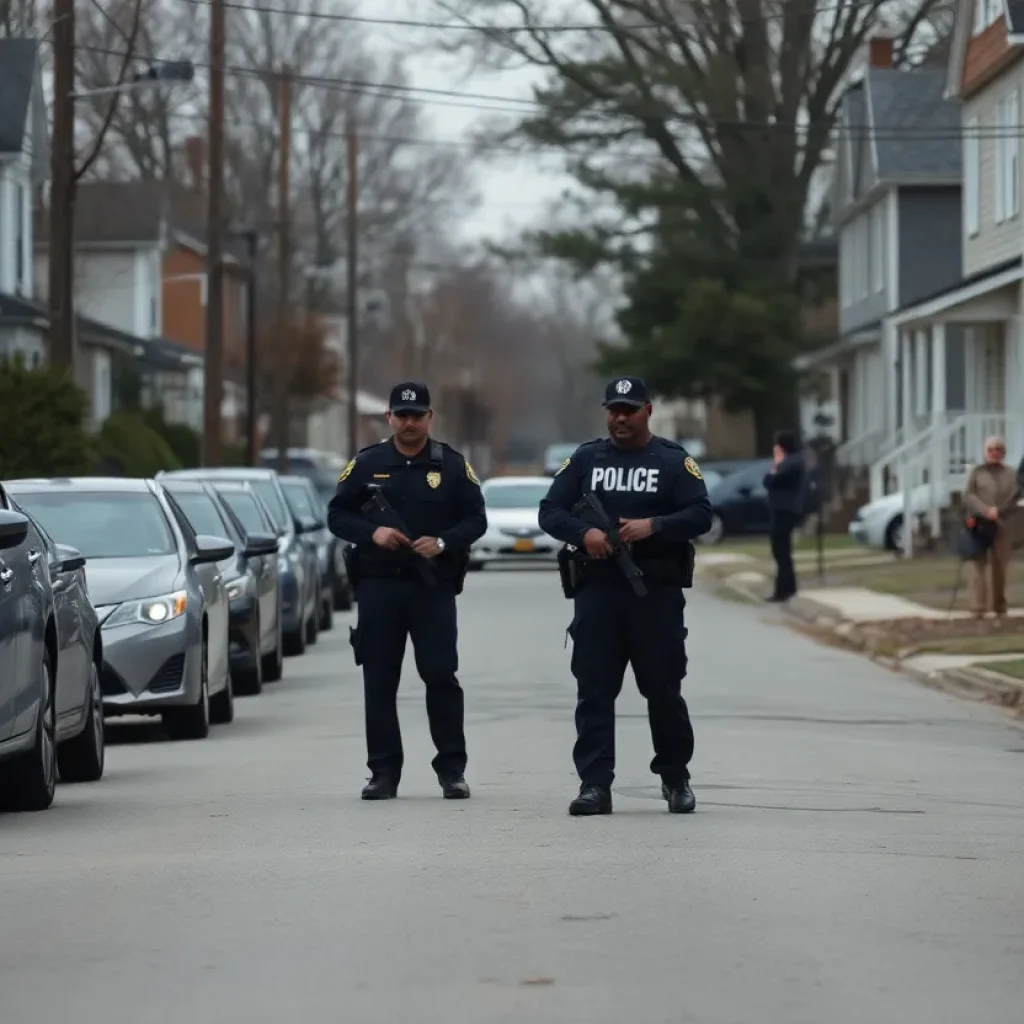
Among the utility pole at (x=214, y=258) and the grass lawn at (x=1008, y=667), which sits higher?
the utility pole at (x=214, y=258)

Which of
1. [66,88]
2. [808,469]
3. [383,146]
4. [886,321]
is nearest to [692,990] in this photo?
[66,88]

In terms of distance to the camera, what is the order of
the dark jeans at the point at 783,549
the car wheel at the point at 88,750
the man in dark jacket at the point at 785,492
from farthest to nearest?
the dark jeans at the point at 783,549
the man in dark jacket at the point at 785,492
the car wheel at the point at 88,750

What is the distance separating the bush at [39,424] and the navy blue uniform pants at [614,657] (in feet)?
67.6

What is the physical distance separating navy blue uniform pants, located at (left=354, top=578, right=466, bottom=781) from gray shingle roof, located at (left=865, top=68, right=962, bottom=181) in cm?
4226

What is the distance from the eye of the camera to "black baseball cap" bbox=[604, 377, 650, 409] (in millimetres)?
11359

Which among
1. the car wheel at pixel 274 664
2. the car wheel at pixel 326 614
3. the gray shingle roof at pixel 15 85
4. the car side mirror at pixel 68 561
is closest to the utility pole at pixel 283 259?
the gray shingle roof at pixel 15 85

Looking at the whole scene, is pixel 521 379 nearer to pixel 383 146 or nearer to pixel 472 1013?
pixel 383 146

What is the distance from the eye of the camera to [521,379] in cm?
16775

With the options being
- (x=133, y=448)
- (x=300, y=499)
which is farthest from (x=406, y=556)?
(x=133, y=448)

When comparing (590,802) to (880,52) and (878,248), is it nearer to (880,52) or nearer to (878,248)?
(878,248)

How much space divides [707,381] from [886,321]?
10.9 m

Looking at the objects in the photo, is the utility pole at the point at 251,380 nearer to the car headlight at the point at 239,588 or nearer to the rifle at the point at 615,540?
the car headlight at the point at 239,588

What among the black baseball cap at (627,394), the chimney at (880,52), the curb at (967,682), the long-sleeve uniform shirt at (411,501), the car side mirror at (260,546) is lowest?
the curb at (967,682)

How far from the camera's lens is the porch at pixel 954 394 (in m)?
40.8
